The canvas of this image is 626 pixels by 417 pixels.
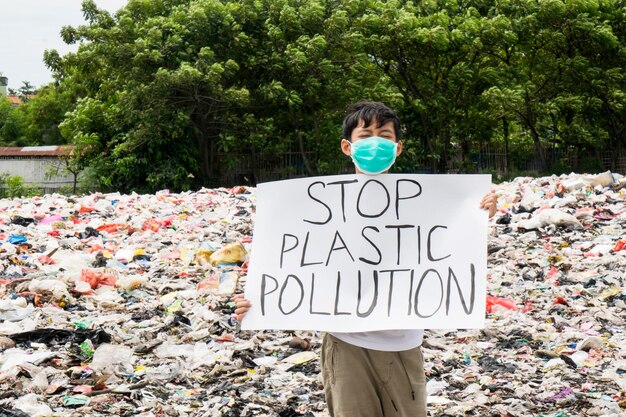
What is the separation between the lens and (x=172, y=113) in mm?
16203

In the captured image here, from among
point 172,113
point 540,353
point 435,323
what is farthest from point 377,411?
point 172,113

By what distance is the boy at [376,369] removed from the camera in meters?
1.90

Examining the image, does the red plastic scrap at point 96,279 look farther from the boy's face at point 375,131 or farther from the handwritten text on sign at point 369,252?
the boy's face at point 375,131

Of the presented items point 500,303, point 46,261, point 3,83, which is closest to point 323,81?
point 46,261

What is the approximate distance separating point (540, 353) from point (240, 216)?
4.62m

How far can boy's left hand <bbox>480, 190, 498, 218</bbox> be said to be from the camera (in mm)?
2009

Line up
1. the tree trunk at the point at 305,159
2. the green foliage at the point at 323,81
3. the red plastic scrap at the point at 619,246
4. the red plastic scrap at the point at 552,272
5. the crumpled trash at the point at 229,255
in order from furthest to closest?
the tree trunk at the point at 305,159 → the green foliage at the point at 323,81 → the red plastic scrap at the point at 619,246 → the crumpled trash at the point at 229,255 → the red plastic scrap at the point at 552,272

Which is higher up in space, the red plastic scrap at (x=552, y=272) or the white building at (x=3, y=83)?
the white building at (x=3, y=83)

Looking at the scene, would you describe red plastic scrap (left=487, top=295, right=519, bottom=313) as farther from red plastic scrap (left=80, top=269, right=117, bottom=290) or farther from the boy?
the boy

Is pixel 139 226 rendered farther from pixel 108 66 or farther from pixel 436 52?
pixel 436 52

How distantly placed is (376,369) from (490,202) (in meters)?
0.54

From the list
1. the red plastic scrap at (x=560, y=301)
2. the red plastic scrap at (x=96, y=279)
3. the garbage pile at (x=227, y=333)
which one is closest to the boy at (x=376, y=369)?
the garbage pile at (x=227, y=333)

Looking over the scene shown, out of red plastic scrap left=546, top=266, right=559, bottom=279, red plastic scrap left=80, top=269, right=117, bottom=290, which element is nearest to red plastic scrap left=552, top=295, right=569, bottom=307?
red plastic scrap left=546, top=266, right=559, bottom=279

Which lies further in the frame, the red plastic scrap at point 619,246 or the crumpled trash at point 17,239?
the crumpled trash at point 17,239
